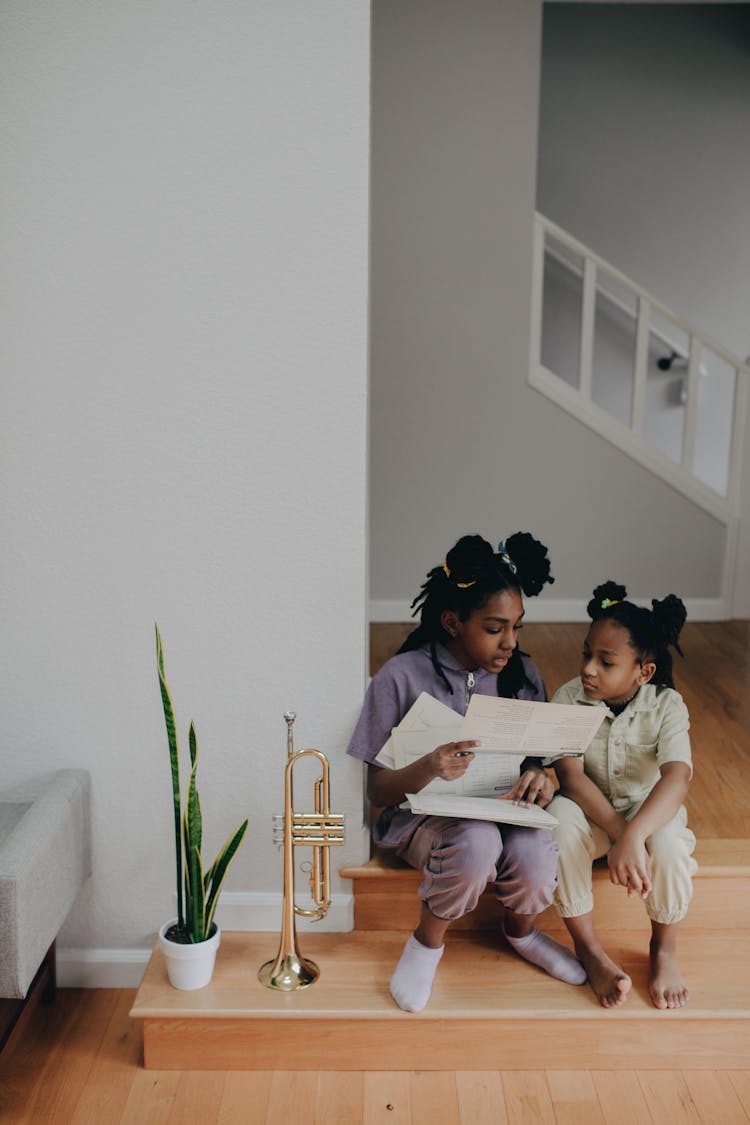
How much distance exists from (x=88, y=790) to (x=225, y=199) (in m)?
1.19

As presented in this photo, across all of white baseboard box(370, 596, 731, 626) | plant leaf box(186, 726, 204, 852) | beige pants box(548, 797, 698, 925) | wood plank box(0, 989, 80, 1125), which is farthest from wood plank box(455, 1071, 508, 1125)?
white baseboard box(370, 596, 731, 626)

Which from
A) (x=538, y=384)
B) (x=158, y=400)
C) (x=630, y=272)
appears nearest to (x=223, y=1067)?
(x=158, y=400)

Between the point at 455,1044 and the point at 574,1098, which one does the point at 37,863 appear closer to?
the point at 455,1044

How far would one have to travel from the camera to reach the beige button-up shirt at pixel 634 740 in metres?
2.06

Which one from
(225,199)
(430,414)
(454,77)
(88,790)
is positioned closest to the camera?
(225,199)

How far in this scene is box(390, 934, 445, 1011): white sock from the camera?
1.91 meters

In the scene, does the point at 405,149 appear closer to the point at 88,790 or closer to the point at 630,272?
the point at 630,272

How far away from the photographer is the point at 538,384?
388 centimetres

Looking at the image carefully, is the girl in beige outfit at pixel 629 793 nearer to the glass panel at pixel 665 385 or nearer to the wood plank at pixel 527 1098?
the wood plank at pixel 527 1098

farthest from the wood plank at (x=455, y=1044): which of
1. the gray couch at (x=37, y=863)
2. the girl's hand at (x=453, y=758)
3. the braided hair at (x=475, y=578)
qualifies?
the braided hair at (x=475, y=578)

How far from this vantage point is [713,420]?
15.5 feet

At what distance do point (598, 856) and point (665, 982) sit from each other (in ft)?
0.84

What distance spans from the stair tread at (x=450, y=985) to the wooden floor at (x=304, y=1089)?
35mm

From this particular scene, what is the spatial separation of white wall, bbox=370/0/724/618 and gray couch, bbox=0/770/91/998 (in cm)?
209
